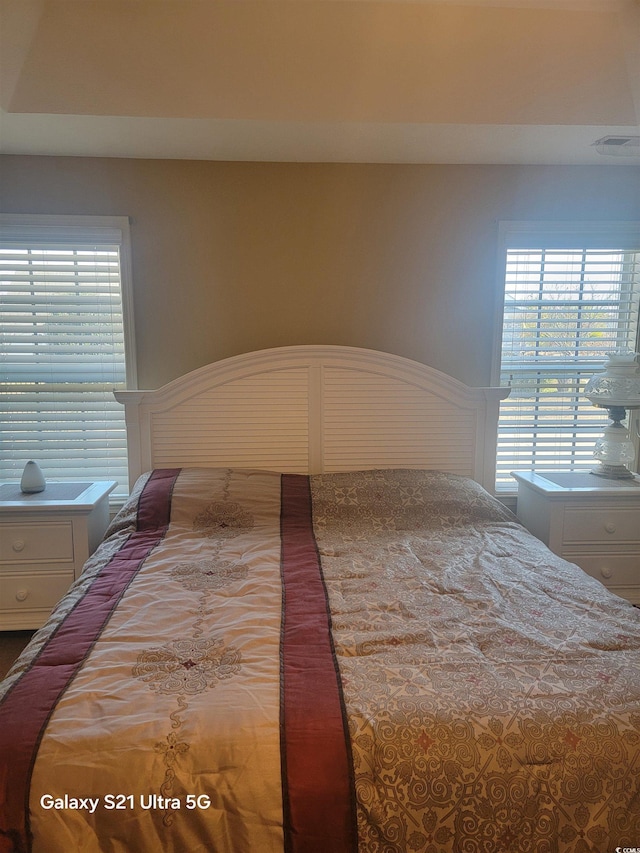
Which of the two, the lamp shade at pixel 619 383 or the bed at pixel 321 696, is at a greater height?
the lamp shade at pixel 619 383

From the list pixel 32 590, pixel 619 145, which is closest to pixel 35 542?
pixel 32 590

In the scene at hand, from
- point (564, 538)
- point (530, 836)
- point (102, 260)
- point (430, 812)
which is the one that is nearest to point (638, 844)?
point (530, 836)

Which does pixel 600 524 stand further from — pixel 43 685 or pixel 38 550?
pixel 38 550

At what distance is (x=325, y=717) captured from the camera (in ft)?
3.64

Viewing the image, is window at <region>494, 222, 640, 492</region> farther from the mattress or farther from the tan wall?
the mattress

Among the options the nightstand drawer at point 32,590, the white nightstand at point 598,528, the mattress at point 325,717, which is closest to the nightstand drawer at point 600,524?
the white nightstand at point 598,528

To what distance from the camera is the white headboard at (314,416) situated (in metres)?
2.64

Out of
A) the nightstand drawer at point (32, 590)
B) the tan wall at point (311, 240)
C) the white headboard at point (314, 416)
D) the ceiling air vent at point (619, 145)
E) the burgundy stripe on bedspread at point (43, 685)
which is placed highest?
the ceiling air vent at point (619, 145)

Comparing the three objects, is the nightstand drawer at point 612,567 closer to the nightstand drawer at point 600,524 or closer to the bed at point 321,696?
the nightstand drawer at point 600,524

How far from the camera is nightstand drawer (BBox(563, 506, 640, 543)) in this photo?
8.10 feet

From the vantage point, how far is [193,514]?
2.22 metres

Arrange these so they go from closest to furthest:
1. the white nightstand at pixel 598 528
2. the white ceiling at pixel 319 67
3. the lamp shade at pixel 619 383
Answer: the white ceiling at pixel 319 67
the white nightstand at pixel 598 528
the lamp shade at pixel 619 383

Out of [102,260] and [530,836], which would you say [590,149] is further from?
[530,836]

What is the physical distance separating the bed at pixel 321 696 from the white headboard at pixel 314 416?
49 cm
